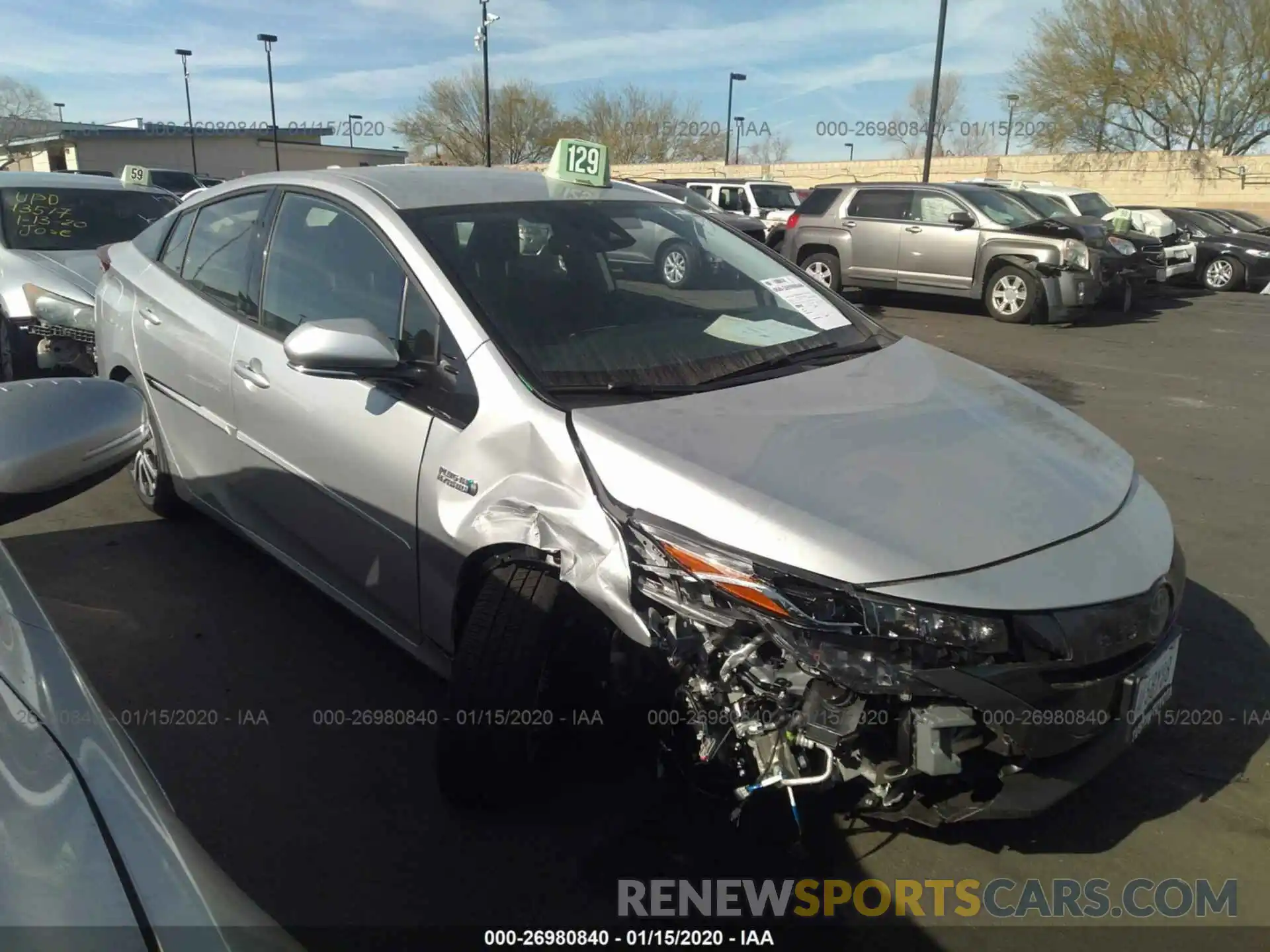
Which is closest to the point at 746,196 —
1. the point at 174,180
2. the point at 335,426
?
the point at 174,180

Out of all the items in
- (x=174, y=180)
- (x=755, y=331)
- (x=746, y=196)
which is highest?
(x=174, y=180)

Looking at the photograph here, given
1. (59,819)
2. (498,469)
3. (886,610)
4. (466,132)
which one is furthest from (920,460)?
(466,132)

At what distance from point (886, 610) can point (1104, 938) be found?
104 cm

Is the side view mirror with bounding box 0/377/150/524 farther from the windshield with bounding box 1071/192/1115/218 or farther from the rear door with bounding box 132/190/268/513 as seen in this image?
the windshield with bounding box 1071/192/1115/218

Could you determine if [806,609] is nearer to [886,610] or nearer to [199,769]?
[886,610]

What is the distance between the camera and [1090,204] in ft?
49.1

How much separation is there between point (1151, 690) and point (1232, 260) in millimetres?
16569

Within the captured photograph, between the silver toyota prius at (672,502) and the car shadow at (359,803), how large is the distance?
19 centimetres

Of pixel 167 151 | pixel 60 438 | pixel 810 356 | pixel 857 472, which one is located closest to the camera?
pixel 60 438

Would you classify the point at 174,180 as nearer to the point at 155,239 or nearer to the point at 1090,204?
the point at 1090,204

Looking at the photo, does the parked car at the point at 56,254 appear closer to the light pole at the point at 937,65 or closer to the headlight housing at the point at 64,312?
the headlight housing at the point at 64,312

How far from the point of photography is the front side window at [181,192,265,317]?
12.0 ft

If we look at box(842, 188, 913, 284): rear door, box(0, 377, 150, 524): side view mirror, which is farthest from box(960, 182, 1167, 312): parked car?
box(0, 377, 150, 524): side view mirror

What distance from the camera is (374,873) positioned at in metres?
2.46
